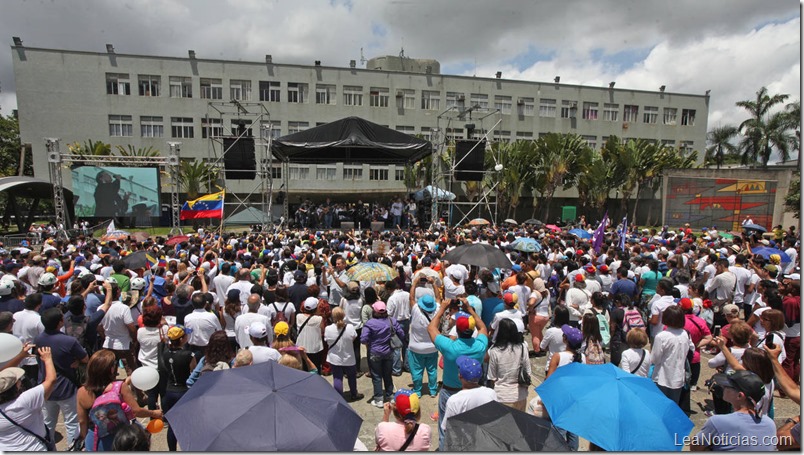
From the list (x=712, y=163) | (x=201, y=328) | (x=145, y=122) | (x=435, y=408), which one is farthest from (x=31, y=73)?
(x=712, y=163)

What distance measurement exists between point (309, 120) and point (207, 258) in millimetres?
28329

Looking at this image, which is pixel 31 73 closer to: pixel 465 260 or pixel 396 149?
pixel 396 149

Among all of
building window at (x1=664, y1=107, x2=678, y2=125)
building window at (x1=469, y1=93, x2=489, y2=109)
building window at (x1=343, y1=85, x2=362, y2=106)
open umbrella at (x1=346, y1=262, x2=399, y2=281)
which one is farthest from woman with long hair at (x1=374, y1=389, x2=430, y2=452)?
building window at (x1=664, y1=107, x2=678, y2=125)

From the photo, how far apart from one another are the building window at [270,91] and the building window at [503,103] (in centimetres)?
1852

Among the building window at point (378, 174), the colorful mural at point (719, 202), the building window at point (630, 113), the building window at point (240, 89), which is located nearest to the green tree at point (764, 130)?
the building window at point (630, 113)

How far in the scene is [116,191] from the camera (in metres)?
24.6

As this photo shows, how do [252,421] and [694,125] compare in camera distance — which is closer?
[252,421]

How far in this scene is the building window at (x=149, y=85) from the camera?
1259 inches

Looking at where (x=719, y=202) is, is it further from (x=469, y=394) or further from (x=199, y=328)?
(x=199, y=328)

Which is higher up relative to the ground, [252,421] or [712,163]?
[712,163]

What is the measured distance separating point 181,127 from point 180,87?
118 inches

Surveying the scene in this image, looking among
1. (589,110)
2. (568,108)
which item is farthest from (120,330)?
(589,110)

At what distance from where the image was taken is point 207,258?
8.02m

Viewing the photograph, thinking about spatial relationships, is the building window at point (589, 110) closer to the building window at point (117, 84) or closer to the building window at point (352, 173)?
the building window at point (352, 173)
